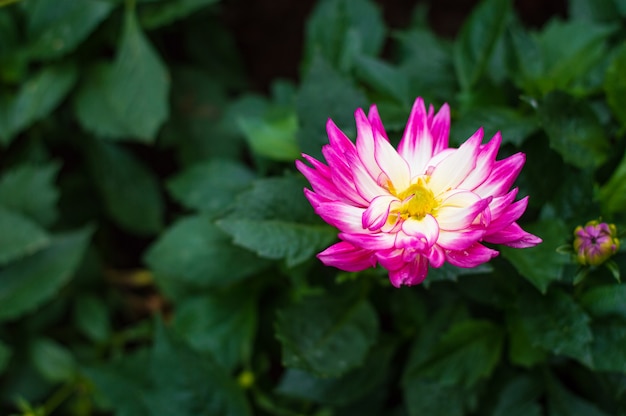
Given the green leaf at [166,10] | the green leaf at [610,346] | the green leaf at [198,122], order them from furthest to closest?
the green leaf at [198,122] → the green leaf at [166,10] → the green leaf at [610,346]

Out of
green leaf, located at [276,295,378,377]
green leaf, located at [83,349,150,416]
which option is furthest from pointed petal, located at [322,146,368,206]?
green leaf, located at [83,349,150,416]

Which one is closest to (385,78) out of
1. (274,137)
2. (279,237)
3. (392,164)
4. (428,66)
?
(428,66)

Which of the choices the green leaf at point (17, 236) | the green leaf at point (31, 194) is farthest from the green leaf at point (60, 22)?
the green leaf at point (17, 236)

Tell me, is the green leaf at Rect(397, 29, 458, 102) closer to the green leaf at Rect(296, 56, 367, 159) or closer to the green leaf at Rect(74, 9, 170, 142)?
the green leaf at Rect(296, 56, 367, 159)

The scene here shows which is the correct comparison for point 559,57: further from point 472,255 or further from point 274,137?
point 472,255

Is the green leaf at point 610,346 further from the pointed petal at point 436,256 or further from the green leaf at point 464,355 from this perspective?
the pointed petal at point 436,256

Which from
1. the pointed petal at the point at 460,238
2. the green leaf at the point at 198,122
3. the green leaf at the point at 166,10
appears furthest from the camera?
the green leaf at the point at 198,122

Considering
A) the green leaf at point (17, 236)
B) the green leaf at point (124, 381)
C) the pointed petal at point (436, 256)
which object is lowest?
the green leaf at point (124, 381)
